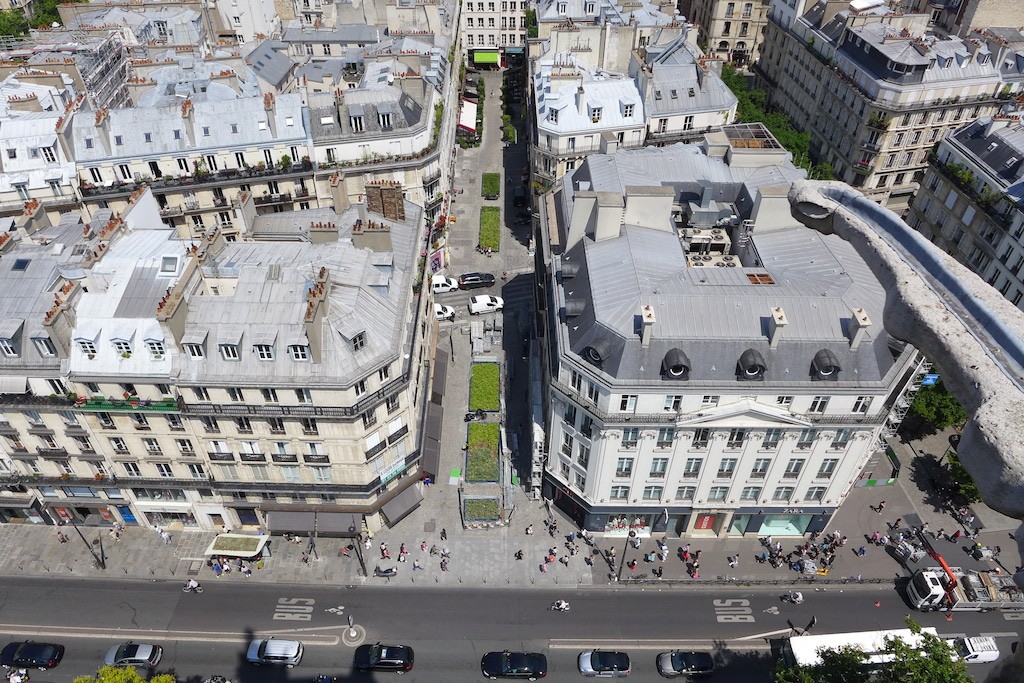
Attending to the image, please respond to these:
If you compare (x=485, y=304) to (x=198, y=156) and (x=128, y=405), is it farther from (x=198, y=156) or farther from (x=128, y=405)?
(x=128, y=405)

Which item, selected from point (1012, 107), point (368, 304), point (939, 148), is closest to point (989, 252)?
point (939, 148)

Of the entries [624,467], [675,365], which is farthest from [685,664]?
[675,365]

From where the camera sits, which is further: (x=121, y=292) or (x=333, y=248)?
(x=333, y=248)

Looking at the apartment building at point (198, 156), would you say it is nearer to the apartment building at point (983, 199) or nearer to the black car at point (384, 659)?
the black car at point (384, 659)

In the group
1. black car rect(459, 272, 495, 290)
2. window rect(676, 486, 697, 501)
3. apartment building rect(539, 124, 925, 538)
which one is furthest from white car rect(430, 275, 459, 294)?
window rect(676, 486, 697, 501)

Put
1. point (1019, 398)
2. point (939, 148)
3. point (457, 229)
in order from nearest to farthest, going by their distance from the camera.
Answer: point (1019, 398) < point (939, 148) < point (457, 229)

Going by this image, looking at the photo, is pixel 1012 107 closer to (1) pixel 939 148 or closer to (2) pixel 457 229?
(1) pixel 939 148

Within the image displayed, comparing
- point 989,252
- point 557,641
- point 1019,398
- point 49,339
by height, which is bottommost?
point 557,641
